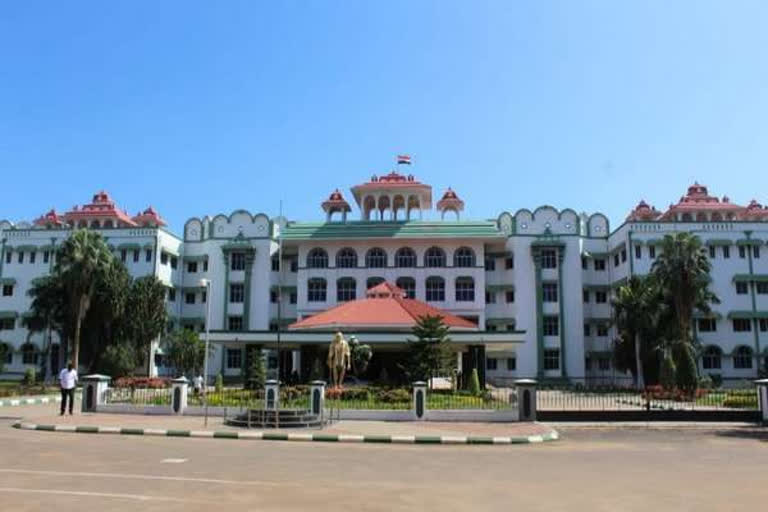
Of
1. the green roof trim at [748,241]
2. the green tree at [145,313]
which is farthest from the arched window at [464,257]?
the green tree at [145,313]

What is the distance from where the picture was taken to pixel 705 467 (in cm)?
1381

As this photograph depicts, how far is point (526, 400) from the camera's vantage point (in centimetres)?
2503

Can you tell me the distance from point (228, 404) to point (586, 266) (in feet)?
133

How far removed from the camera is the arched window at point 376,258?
5956 cm

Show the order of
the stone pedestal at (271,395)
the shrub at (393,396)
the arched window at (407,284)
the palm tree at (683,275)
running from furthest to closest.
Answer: the arched window at (407,284), the palm tree at (683,275), the shrub at (393,396), the stone pedestal at (271,395)

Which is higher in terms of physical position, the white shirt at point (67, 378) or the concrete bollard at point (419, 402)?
the white shirt at point (67, 378)

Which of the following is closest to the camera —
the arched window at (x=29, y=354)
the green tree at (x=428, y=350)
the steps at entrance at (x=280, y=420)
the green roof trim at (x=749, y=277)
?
the steps at entrance at (x=280, y=420)

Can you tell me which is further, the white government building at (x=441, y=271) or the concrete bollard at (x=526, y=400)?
the white government building at (x=441, y=271)

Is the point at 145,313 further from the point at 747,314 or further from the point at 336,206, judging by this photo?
the point at 747,314

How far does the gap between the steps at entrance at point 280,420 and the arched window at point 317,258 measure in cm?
3793

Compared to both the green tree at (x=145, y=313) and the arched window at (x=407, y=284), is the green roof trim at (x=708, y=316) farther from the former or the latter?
the green tree at (x=145, y=313)

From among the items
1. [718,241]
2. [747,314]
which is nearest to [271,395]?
[747,314]

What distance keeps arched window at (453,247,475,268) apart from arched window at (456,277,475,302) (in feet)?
4.03

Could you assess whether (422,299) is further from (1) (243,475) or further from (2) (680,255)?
(1) (243,475)
